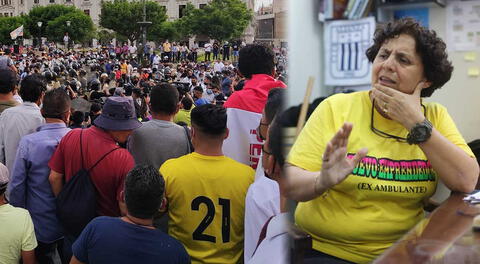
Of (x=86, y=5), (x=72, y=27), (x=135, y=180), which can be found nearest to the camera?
(x=135, y=180)

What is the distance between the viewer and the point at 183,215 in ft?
9.41

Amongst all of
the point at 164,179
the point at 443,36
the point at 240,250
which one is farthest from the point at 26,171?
the point at 443,36

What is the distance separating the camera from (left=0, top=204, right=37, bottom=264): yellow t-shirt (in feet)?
10.6

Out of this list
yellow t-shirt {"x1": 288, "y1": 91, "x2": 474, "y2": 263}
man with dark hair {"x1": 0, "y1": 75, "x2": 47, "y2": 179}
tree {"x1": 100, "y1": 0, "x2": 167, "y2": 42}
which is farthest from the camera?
tree {"x1": 100, "y1": 0, "x2": 167, "y2": 42}

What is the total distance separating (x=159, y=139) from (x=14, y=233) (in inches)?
39.6

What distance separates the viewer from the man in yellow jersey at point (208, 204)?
2.84m

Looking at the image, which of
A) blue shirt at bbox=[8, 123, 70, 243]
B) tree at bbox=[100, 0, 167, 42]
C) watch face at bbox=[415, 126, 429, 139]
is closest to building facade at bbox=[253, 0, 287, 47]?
watch face at bbox=[415, 126, 429, 139]

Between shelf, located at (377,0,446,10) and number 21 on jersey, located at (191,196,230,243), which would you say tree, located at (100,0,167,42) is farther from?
shelf, located at (377,0,446,10)

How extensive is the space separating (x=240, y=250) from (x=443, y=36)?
2.43 m

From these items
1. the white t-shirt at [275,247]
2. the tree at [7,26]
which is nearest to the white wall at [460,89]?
the white t-shirt at [275,247]

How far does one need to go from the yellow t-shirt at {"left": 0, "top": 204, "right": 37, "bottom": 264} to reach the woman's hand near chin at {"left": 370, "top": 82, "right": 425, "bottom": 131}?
2997mm

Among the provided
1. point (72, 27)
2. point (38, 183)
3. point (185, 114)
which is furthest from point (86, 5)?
point (38, 183)

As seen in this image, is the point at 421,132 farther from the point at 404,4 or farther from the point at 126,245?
the point at 126,245

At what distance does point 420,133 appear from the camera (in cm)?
73
